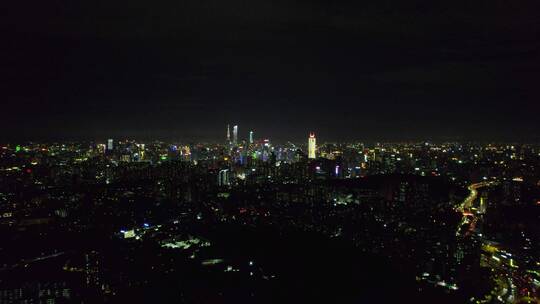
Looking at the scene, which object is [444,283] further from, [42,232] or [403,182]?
[403,182]

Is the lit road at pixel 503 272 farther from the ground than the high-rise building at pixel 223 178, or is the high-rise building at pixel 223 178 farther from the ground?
the high-rise building at pixel 223 178

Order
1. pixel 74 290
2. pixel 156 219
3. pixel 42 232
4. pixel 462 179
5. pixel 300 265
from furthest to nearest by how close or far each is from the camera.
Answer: pixel 462 179
pixel 156 219
pixel 42 232
pixel 300 265
pixel 74 290

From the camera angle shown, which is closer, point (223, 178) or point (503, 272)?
point (503, 272)

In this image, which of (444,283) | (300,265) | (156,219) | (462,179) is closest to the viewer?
(444,283)

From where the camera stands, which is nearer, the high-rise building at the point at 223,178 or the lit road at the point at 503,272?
the lit road at the point at 503,272

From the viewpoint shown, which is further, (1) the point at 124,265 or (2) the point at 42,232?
(2) the point at 42,232

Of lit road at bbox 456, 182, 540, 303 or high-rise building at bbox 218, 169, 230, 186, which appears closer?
lit road at bbox 456, 182, 540, 303

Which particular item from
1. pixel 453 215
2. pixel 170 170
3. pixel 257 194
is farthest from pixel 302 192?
pixel 170 170

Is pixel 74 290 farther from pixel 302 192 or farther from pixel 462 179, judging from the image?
pixel 462 179

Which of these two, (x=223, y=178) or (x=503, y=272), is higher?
(x=223, y=178)

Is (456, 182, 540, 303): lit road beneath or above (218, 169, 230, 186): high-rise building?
beneath
